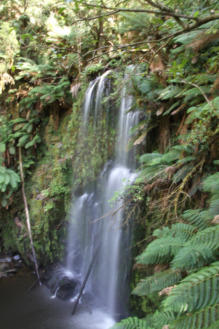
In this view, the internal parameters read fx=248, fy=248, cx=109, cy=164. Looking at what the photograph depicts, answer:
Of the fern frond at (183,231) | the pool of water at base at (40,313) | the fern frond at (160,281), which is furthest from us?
the pool of water at base at (40,313)

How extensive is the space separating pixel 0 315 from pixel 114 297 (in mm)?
2193

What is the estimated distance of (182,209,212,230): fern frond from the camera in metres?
2.32

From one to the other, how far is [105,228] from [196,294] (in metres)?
3.69

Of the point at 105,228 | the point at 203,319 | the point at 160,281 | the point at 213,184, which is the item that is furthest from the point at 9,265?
the point at 203,319

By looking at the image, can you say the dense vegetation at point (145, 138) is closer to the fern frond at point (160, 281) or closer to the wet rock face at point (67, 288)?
the fern frond at point (160, 281)

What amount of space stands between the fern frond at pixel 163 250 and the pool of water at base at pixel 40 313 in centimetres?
249

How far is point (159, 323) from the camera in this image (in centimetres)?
181

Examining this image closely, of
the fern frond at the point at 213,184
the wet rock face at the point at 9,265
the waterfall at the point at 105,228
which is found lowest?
the wet rock face at the point at 9,265

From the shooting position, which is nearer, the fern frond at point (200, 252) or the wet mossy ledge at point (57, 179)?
the fern frond at point (200, 252)

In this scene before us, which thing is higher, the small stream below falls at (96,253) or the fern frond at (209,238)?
the fern frond at (209,238)

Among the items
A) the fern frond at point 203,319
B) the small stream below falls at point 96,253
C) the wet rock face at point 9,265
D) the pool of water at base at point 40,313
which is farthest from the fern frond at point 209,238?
the wet rock face at point 9,265

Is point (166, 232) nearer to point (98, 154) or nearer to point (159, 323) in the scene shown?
point (159, 323)

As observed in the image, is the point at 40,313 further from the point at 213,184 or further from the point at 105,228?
the point at 213,184

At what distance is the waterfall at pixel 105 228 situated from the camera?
4348 mm
